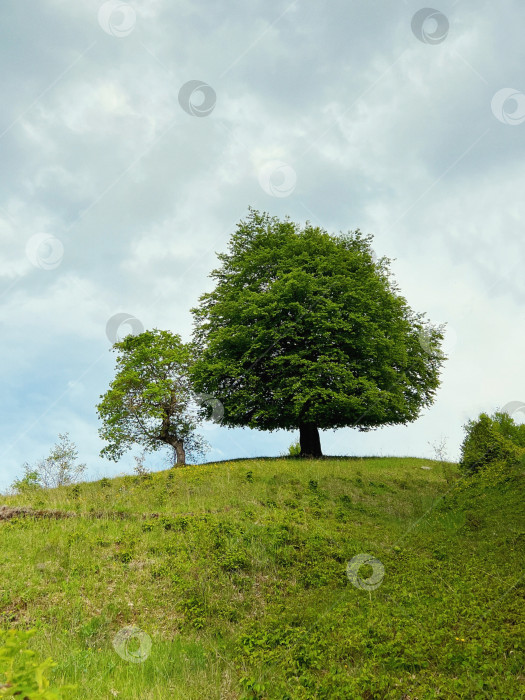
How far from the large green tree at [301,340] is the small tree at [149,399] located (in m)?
3.71

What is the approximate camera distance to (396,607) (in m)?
7.72

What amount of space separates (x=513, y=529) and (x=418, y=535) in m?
2.17

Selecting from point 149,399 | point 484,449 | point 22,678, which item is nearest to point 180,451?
point 149,399

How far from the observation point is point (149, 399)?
103 ft

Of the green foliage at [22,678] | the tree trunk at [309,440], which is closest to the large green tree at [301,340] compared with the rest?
the tree trunk at [309,440]

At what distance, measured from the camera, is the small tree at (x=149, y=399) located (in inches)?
1231

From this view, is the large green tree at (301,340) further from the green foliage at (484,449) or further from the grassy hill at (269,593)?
the grassy hill at (269,593)

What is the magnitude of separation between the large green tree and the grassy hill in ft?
31.8

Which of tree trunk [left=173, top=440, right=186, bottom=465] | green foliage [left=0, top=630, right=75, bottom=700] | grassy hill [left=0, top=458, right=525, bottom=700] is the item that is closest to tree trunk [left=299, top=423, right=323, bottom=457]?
tree trunk [left=173, top=440, right=186, bottom=465]

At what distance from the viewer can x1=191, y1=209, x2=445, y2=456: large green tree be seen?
80.2ft

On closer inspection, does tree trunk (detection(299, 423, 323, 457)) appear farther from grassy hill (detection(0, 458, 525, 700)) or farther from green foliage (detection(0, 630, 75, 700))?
green foliage (detection(0, 630, 75, 700))

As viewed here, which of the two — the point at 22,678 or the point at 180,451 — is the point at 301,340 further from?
the point at 22,678

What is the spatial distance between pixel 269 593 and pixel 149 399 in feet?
77.9

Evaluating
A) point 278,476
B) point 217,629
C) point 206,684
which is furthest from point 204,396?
point 206,684
